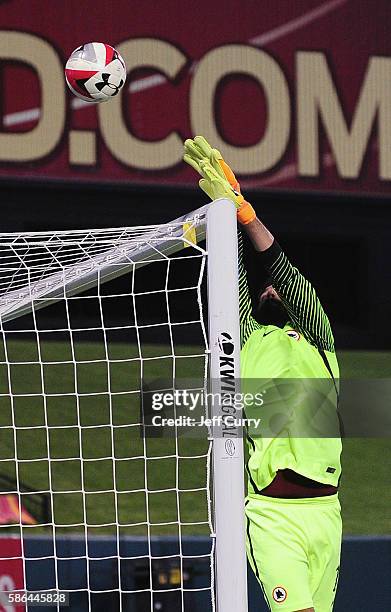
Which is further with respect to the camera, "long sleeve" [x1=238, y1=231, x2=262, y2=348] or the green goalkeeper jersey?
"long sleeve" [x1=238, y1=231, x2=262, y2=348]

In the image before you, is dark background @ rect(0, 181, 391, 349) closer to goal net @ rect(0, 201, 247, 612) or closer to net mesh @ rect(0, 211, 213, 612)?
net mesh @ rect(0, 211, 213, 612)

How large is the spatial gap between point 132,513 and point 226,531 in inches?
211

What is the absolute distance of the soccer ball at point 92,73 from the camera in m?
5.24

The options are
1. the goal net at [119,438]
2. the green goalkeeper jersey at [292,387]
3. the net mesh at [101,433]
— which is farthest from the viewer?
the net mesh at [101,433]

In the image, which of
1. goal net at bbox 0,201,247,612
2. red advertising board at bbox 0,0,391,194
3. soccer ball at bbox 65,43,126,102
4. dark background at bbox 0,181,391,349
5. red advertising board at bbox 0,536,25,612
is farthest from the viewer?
dark background at bbox 0,181,391,349

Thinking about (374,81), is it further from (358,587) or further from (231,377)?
(231,377)

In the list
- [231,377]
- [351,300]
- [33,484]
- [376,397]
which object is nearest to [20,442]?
[33,484]

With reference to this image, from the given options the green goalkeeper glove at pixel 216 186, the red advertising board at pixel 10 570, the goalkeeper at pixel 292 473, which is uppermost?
the green goalkeeper glove at pixel 216 186

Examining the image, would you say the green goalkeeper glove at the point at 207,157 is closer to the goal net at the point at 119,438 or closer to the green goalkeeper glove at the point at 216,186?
the green goalkeeper glove at the point at 216,186

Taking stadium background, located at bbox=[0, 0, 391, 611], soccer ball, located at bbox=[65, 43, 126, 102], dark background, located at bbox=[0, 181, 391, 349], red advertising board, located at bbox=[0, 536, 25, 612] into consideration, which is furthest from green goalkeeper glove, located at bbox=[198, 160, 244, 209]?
dark background, located at bbox=[0, 181, 391, 349]

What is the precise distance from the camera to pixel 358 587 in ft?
24.3

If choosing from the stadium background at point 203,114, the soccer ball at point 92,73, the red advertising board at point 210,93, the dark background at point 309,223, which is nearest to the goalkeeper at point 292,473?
the soccer ball at point 92,73

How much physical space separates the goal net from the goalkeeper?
0.24 metres

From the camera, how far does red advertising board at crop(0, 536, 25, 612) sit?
20.4ft
